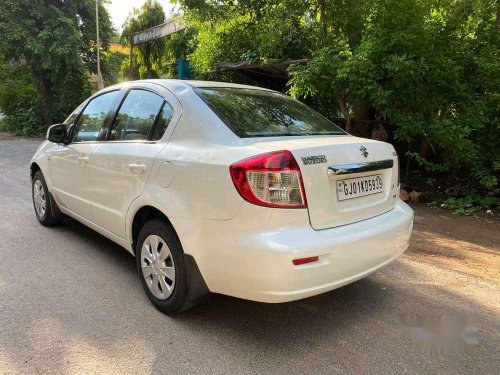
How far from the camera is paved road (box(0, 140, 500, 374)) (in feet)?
8.38

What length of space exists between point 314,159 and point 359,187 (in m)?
0.48

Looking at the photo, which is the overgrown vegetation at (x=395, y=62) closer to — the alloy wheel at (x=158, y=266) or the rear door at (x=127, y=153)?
the rear door at (x=127, y=153)

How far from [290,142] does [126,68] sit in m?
26.8

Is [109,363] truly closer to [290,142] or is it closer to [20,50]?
[290,142]

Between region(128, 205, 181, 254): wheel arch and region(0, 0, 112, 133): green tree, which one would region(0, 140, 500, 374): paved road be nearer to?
region(128, 205, 181, 254): wheel arch

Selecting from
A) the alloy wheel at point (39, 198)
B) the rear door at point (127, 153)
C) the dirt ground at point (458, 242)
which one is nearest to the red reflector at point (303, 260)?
the rear door at point (127, 153)

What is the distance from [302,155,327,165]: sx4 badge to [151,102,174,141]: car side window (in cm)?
115

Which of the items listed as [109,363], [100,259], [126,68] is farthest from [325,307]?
[126,68]

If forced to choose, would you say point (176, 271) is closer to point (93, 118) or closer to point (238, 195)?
point (238, 195)

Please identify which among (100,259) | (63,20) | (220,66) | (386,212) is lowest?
(100,259)

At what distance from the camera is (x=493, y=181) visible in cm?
637

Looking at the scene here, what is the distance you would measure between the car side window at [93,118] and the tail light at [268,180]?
2037mm

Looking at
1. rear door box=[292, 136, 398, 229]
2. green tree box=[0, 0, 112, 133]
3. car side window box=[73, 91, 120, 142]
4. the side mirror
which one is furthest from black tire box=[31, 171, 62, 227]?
green tree box=[0, 0, 112, 133]

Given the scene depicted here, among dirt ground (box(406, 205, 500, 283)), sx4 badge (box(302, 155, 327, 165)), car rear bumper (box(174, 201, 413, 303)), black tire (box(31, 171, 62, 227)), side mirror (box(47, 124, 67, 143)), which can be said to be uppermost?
sx4 badge (box(302, 155, 327, 165))
